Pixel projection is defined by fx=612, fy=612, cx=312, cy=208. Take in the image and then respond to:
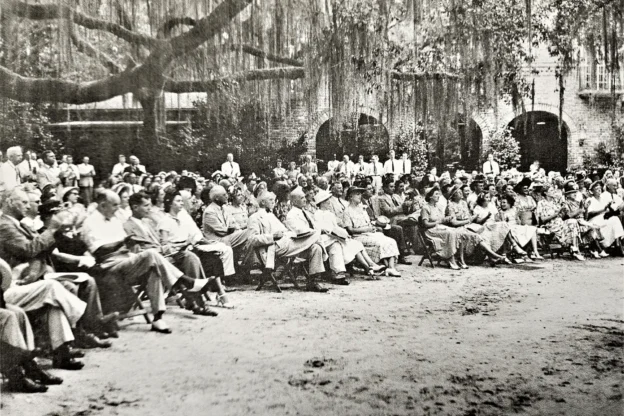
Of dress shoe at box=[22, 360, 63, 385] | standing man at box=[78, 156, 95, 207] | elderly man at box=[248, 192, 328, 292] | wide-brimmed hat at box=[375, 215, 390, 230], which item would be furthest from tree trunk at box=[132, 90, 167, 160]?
wide-brimmed hat at box=[375, 215, 390, 230]

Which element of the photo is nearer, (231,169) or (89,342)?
(89,342)

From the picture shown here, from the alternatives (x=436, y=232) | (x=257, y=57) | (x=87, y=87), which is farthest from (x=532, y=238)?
(x=87, y=87)

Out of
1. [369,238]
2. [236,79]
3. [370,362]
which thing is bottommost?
[370,362]

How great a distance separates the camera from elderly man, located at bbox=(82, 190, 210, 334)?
3.11 metres

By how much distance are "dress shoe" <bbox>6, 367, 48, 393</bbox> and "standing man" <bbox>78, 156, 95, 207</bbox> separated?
83 centimetres

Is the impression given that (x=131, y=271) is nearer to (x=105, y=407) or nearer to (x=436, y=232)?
(x=105, y=407)

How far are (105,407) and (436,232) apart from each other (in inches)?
150

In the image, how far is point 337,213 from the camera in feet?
18.2

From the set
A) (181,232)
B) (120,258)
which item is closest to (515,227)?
(181,232)

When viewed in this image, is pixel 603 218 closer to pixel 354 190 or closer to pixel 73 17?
pixel 354 190

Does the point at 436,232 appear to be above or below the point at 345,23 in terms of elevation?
below

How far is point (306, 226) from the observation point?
16.4ft

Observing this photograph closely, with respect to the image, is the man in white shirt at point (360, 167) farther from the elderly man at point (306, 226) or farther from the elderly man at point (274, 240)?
the elderly man at point (274, 240)

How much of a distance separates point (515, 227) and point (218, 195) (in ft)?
8.23
